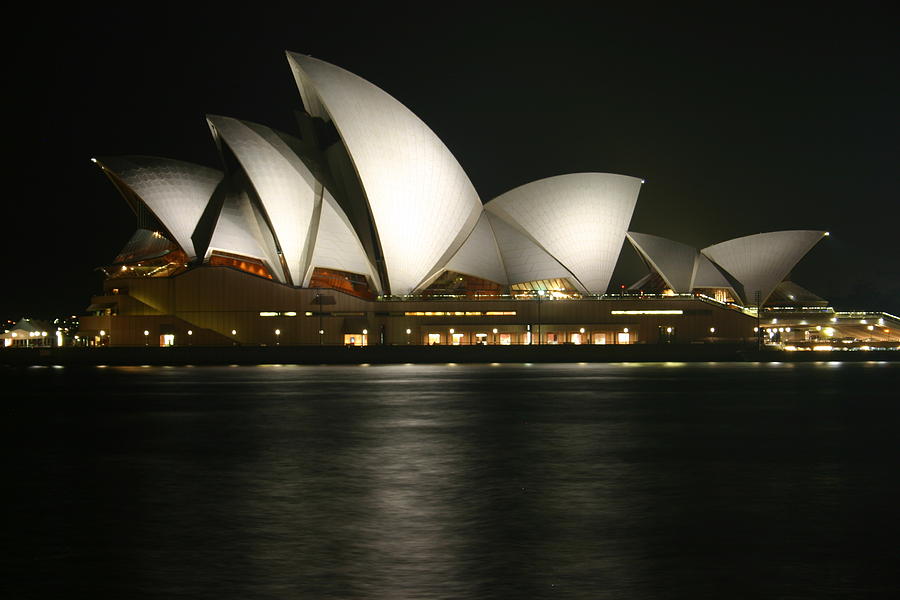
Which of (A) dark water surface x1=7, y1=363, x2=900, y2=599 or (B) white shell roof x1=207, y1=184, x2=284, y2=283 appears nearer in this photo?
(A) dark water surface x1=7, y1=363, x2=900, y2=599

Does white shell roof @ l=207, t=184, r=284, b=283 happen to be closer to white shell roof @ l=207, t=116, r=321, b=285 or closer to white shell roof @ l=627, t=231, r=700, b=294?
white shell roof @ l=207, t=116, r=321, b=285

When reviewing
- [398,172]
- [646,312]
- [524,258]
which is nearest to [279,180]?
[398,172]

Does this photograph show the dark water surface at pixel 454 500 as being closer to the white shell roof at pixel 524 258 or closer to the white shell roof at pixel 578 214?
the white shell roof at pixel 578 214

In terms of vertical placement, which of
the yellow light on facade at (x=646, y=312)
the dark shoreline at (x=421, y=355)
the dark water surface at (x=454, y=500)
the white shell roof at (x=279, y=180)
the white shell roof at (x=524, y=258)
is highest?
the white shell roof at (x=279, y=180)

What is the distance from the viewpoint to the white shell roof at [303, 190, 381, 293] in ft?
192

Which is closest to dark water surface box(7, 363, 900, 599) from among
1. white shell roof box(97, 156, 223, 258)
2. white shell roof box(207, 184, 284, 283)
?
white shell roof box(207, 184, 284, 283)

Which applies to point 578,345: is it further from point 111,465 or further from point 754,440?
point 111,465

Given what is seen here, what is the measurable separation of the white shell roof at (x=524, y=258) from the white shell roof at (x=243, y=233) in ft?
50.5

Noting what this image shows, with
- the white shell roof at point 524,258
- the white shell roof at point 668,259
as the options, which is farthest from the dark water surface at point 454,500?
the white shell roof at point 668,259

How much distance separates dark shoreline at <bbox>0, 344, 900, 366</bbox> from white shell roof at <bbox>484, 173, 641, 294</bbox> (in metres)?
6.82

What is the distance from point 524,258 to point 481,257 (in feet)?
9.83

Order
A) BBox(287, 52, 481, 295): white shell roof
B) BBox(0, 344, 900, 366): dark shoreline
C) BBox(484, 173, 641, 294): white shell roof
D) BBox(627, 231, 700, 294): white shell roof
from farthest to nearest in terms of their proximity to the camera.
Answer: BBox(627, 231, 700, 294): white shell roof < BBox(484, 173, 641, 294): white shell roof < BBox(0, 344, 900, 366): dark shoreline < BBox(287, 52, 481, 295): white shell roof

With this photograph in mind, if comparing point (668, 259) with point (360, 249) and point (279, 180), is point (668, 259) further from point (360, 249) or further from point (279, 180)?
point (279, 180)

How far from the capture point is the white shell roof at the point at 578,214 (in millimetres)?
62031
